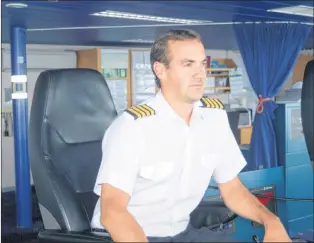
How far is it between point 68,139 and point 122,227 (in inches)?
31.6

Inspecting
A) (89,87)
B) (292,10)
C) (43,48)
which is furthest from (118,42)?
(89,87)

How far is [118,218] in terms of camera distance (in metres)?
1.72

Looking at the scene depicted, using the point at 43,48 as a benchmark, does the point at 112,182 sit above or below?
below

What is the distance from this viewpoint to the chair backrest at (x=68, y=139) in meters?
2.21

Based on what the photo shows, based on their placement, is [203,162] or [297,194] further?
[297,194]

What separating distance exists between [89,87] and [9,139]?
20.0ft

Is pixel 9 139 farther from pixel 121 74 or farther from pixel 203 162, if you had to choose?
pixel 203 162

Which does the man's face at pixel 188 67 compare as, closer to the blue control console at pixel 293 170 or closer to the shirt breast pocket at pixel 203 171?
the shirt breast pocket at pixel 203 171

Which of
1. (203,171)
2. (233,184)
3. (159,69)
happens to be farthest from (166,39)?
(233,184)

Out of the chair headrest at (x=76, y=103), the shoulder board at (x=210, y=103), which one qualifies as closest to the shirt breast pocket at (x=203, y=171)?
the shoulder board at (x=210, y=103)

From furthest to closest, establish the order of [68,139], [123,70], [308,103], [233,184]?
[123,70], [68,139], [308,103], [233,184]

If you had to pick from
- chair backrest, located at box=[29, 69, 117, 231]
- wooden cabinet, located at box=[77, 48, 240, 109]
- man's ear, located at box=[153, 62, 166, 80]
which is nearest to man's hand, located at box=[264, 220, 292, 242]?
man's ear, located at box=[153, 62, 166, 80]

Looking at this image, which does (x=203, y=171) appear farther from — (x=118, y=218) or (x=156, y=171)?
(x=118, y=218)

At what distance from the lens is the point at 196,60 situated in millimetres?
1926
